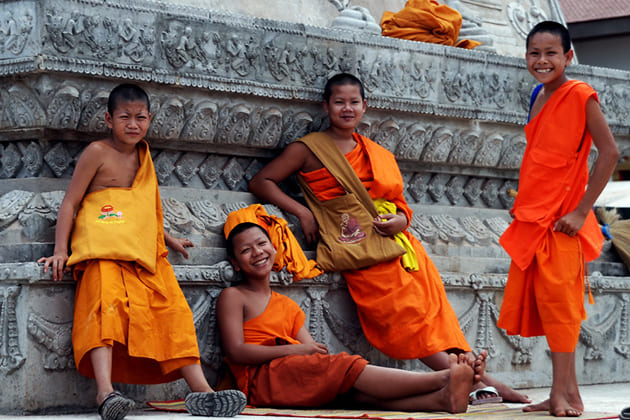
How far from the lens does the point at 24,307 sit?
16.7 ft

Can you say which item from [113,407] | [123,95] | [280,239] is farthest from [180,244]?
[113,407]

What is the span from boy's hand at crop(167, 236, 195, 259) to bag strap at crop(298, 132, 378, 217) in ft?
2.97

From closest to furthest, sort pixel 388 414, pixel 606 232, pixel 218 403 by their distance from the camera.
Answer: pixel 218 403 < pixel 388 414 < pixel 606 232

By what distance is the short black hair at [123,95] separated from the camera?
5309mm

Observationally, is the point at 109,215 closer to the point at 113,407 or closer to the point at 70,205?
the point at 70,205

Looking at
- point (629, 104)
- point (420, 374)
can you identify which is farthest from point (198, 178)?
point (629, 104)

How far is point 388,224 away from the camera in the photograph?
613cm

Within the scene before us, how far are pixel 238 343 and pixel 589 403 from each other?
1.86 metres

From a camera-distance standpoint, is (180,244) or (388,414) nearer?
(388,414)

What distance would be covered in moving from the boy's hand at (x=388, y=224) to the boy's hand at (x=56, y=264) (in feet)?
5.86

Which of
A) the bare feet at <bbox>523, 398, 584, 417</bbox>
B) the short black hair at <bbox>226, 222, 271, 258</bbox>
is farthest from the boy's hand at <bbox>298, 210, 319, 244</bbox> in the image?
the bare feet at <bbox>523, 398, 584, 417</bbox>

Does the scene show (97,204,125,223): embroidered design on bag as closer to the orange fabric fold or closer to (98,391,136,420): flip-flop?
(98,391,136,420): flip-flop

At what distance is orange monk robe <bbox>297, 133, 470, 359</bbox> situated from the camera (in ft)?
19.5

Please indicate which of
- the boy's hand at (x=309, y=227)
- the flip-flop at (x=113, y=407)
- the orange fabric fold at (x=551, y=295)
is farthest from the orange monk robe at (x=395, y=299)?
the flip-flop at (x=113, y=407)
